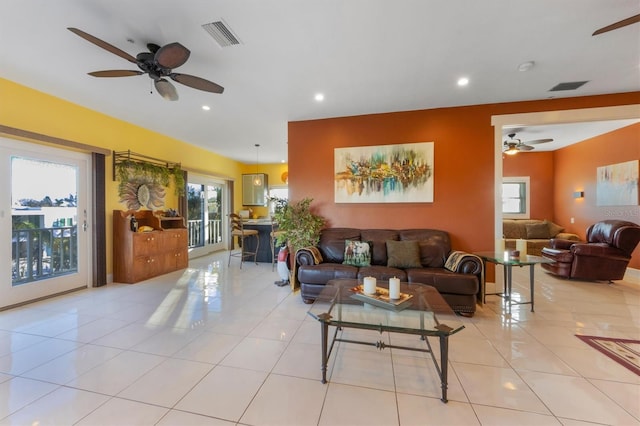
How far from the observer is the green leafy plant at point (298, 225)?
4141 millimetres

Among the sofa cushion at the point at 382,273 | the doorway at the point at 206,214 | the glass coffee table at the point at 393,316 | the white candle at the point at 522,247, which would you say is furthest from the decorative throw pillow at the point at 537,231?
the doorway at the point at 206,214

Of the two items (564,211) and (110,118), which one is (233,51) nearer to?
(110,118)

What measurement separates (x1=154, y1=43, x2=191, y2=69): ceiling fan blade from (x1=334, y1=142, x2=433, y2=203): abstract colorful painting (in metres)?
2.69

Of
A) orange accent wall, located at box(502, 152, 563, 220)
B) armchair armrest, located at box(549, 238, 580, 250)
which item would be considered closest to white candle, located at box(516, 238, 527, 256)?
armchair armrest, located at box(549, 238, 580, 250)

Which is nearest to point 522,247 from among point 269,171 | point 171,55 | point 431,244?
point 431,244

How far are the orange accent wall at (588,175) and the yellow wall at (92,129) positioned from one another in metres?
8.82

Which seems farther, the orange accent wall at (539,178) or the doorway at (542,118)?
the orange accent wall at (539,178)

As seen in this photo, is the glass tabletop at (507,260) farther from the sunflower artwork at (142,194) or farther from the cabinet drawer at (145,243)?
the sunflower artwork at (142,194)

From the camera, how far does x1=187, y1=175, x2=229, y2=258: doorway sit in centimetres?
667

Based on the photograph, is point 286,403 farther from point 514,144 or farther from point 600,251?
point 514,144

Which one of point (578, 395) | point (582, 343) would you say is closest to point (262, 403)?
point (578, 395)

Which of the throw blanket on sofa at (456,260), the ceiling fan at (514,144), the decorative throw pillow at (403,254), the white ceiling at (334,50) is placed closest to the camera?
the white ceiling at (334,50)

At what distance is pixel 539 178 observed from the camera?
6.90 m

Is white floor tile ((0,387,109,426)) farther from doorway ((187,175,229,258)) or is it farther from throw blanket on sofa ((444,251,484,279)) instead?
doorway ((187,175,229,258))
